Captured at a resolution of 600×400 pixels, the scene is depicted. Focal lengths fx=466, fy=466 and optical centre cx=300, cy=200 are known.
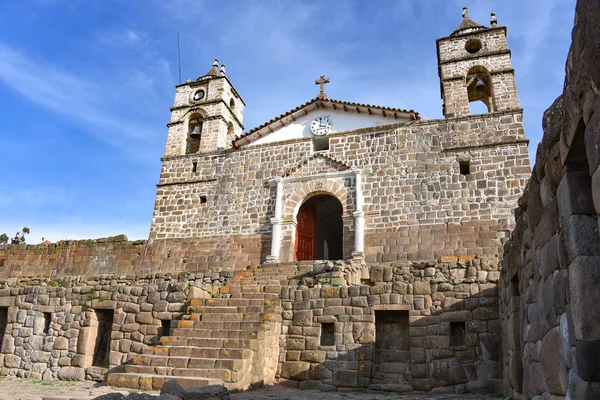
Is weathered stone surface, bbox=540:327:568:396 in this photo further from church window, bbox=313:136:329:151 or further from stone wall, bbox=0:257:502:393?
church window, bbox=313:136:329:151

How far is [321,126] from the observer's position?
53.1 feet

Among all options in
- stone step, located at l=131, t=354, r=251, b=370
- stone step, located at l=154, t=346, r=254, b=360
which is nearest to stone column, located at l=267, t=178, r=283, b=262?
stone step, located at l=154, t=346, r=254, b=360

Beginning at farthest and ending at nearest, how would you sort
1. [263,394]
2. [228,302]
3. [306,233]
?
1. [306,233]
2. [228,302]
3. [263,394]

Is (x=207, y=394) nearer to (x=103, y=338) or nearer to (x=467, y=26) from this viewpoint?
(x=103, y=338)

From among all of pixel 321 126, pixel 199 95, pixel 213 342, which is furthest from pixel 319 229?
pixel 213 342

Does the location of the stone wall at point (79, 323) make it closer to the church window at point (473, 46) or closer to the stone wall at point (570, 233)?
the stone wall at point (570, 233)

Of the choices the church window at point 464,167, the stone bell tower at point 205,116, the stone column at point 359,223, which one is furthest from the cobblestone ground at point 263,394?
the stone bell tower at point 205,116

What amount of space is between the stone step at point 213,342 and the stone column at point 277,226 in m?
6.30

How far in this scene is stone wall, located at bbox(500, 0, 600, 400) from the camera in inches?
97.5

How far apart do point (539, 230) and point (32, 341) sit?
432 inches

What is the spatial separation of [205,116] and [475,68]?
993 centimetres

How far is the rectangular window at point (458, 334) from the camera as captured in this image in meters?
8.13

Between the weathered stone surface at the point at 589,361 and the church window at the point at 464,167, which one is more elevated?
the church window at the point at 464,167

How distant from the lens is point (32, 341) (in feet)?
34.8
